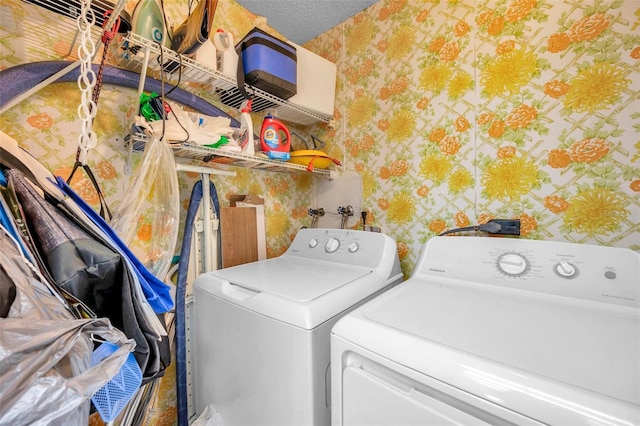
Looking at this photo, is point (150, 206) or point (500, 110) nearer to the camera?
point (150, 206)

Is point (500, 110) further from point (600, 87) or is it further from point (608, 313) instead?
point (608, 313)

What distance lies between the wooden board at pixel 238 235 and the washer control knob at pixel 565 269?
138 cm

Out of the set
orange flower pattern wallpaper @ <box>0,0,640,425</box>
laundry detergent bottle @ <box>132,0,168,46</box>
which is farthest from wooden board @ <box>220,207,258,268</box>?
laundry detergent bottle @ <box>132,0,168,46</box>

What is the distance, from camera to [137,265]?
2.04 ft

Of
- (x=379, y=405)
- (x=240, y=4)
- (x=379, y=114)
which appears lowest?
(x=379, y=405)

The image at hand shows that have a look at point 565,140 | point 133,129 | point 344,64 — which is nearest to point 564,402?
point 565,140

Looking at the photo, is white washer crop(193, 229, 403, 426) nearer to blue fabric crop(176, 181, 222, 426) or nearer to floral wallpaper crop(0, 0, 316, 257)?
blue fabric crop(176, 181, 222, 426)

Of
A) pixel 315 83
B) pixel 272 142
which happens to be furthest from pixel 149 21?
pixel 315 83

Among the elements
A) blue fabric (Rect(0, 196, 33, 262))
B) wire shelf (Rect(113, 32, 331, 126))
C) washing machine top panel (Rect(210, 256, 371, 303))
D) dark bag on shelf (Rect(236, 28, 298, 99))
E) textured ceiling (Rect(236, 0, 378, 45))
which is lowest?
washing machine top panel (Rect(210, 256, 371, 303))

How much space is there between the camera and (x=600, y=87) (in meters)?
1.00

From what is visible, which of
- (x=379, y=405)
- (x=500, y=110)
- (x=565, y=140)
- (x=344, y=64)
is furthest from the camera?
(x=344, y=64)

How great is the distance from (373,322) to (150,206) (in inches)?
36.8

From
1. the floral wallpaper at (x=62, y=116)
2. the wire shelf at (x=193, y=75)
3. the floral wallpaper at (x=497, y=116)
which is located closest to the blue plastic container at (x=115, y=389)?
the floral wallpaper at (x=62, y=116)

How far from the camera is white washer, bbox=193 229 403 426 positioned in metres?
0.78
